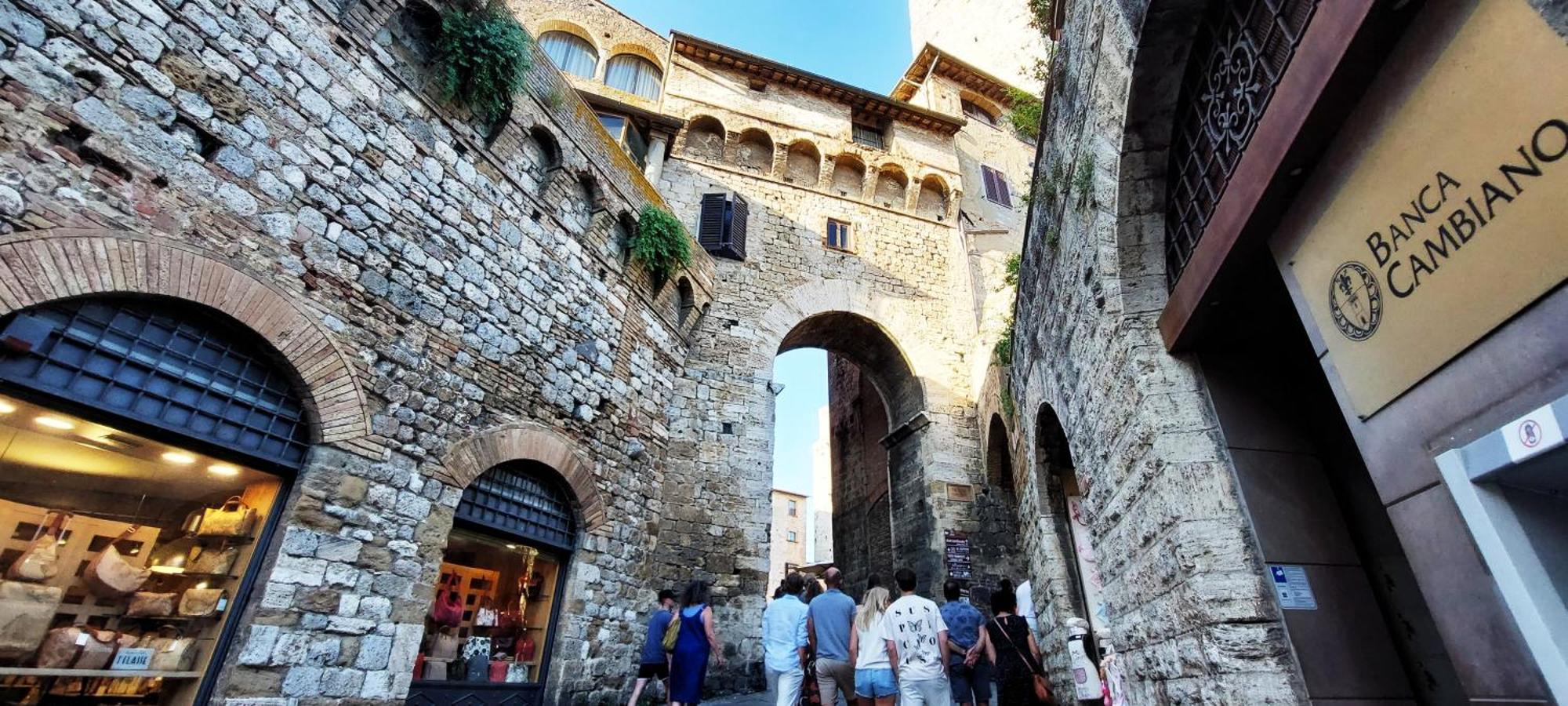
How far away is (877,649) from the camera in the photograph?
463cm

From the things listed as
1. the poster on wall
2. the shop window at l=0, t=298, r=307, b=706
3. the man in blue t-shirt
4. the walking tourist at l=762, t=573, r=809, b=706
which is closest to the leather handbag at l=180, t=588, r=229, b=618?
the shop window at l=0, t=298, r=307, b=706

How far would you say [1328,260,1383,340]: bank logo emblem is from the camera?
6.30 ft

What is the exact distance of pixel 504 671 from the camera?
5.38 m

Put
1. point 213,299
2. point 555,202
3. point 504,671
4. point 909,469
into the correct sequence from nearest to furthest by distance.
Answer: point 213,299 < point 504,671 < point 555,202 < point 909,469

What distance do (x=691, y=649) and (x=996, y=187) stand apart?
13.9 meters

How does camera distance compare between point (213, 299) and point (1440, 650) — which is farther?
point (213, 299)

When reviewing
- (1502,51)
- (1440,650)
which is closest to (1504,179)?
(1502,51)

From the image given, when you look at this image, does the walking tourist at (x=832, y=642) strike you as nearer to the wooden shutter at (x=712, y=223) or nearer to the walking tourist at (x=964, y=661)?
the walking tourist at (x=964, y=661)

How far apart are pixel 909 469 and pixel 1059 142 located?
28.3ft

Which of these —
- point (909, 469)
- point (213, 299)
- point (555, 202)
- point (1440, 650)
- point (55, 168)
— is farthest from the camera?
point (909, 469)

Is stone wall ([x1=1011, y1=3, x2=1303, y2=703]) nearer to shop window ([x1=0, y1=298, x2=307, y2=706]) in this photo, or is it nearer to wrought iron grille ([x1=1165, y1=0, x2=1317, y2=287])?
wrought iron grille ([x1=1165, y1=0, x2=1317, y2=287])

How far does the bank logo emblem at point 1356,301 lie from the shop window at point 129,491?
5428mm

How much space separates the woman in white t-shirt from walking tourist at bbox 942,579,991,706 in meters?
0.56

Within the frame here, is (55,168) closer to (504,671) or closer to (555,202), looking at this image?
(555,202)
